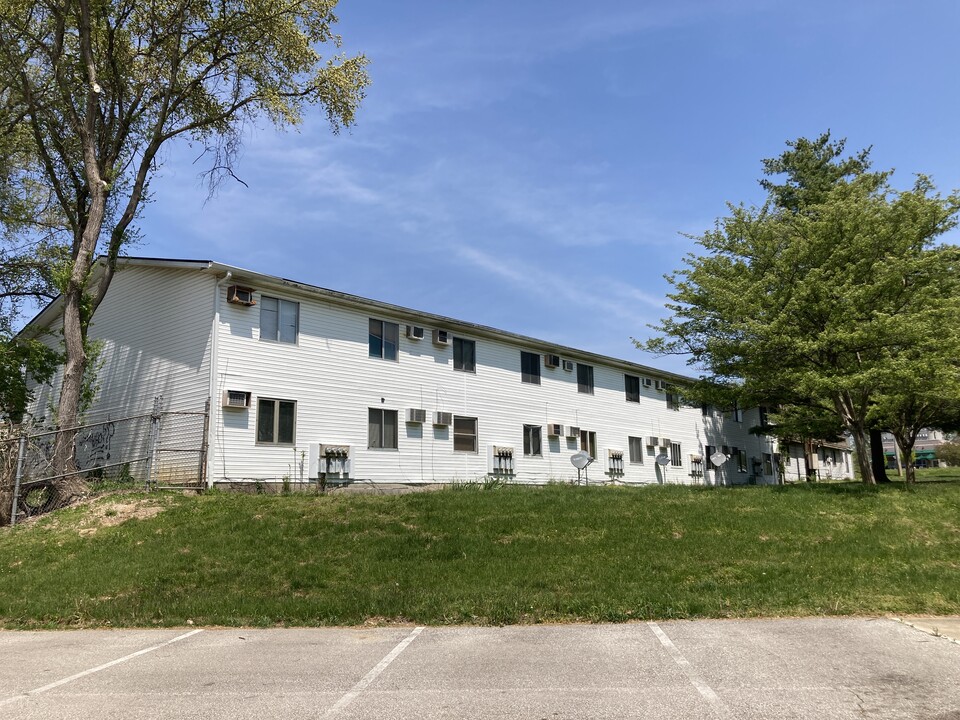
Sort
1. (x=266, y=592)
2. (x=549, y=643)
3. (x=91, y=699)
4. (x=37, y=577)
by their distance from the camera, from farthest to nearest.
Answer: (x=37, y=577) < (x=266, y=592) < (x=549, y=643) < (x=91, y=699)

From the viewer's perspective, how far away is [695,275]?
21.9m

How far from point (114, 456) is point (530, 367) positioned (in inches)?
533

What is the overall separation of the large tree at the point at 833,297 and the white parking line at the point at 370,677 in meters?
14.0

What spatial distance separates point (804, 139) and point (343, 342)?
25.2 meters

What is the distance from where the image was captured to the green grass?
28.9ft

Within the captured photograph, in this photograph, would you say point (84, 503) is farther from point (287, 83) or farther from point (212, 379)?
point (287, 83)

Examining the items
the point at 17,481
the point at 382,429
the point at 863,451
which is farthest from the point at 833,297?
the point at 17,481

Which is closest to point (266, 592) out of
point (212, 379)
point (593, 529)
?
point (593, 529)

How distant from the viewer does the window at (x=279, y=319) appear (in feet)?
59.5

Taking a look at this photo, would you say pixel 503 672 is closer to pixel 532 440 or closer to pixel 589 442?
pixel 532 440

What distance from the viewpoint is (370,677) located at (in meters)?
5.99

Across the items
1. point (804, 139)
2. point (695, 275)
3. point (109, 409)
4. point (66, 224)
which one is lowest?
point (109, 409)

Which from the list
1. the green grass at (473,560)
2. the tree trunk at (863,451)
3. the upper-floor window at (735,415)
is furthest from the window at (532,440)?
the upper-floor window at (735,415)

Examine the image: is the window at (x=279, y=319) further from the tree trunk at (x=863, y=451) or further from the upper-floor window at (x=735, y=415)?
the upper-floor window at (x=735, y=415)
